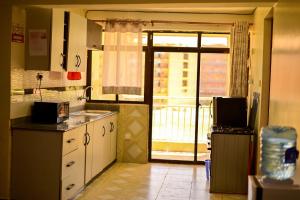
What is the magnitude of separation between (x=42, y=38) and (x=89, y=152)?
1585 millimetres

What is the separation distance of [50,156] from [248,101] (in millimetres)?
3181

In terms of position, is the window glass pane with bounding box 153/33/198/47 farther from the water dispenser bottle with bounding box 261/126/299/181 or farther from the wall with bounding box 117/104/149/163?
the water dispenser bottle with bounding box 261/126/299/181

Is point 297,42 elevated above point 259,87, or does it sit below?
above

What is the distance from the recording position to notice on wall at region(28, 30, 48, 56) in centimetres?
461

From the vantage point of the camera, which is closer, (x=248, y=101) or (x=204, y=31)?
(x=248, y=101)

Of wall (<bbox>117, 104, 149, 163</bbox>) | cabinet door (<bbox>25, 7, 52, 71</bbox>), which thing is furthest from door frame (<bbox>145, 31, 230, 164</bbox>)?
cabinet door (<bbox>25, 7, 52, 71</bbox>)

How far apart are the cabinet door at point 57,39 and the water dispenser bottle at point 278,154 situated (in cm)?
294

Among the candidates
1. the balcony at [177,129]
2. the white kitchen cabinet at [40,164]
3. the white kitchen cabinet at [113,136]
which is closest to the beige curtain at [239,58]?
the balcony at [177,129]

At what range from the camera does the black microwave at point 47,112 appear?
4.84m

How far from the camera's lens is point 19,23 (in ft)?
15.2

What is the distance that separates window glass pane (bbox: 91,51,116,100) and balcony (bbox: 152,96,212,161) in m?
0.87

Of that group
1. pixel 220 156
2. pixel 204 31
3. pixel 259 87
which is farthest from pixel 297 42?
pixel 204 31

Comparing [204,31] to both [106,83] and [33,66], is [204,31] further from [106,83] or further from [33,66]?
[33,66]

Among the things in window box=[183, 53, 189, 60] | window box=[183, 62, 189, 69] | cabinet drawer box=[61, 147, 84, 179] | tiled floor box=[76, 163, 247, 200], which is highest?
window box=[183, 53, 189, 60]
